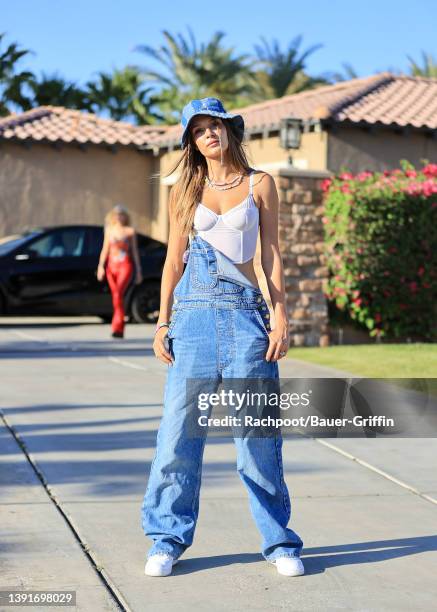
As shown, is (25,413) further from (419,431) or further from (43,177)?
(43,177)

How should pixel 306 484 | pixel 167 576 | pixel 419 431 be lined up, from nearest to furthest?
pixel 167 576 < pixel 306 484 < pixel 419 431

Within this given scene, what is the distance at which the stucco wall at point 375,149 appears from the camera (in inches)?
820

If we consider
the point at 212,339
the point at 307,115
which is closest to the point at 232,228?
the point at 212,339

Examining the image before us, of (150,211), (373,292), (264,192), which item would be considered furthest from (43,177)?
(264,192)

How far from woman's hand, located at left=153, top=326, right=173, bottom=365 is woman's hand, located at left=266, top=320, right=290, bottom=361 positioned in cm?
42

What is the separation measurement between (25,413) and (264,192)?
4681mm

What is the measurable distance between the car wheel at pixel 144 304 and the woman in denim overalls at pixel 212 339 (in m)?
13.5

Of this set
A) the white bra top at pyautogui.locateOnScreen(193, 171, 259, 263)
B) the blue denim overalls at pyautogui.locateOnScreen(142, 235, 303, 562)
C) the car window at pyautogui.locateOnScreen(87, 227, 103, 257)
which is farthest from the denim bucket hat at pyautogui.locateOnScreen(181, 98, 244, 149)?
the car window at pyautogui.locateOnScreen(87, 227, 103, 257)

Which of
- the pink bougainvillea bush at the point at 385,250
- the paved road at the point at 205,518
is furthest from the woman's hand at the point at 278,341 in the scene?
the pink bougainvillea bush at the point at 385,250

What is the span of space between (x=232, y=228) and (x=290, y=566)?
1.39m

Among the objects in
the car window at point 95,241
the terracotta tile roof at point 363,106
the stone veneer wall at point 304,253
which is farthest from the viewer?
the terracotta tile roof at point 363,106

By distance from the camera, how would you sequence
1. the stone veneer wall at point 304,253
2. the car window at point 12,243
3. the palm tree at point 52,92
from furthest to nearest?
the palm tree at point 52,92, the car window at point 12,243, the stone veneer wall at point 304,253

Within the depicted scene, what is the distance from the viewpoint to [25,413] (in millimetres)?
8898

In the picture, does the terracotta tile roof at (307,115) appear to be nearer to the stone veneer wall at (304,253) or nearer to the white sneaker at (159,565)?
the stone veneer wall at (304,253)
